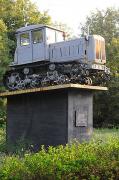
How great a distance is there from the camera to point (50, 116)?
1280cm

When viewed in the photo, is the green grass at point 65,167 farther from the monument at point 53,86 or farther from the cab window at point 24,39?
the cab window at point 24,39

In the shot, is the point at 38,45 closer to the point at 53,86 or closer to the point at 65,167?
the point at 53,86

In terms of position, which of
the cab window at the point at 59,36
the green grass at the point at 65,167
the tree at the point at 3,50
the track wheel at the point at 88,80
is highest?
the tree at the point at 3,50

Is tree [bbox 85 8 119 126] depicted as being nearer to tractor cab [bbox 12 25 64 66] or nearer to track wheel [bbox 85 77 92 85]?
tractor cab [bbox 12 25 64 66]

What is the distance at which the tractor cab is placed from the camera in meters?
13.9

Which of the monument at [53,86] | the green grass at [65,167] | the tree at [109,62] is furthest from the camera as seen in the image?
the tree at [109,62]

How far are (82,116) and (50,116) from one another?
104 centimetres

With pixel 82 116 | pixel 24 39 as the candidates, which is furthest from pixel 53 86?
pixel 24 39

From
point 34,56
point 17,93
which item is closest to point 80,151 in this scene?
point 17,93

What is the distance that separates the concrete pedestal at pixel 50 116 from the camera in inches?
485

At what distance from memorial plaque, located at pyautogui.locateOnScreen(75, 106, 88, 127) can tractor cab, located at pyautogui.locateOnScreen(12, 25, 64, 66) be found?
2201mm

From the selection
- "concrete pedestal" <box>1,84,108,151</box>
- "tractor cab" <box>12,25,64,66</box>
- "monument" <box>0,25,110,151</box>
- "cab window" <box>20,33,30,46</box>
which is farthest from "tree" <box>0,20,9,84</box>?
"concrete pedestal" <box>1,84,108,151</box>

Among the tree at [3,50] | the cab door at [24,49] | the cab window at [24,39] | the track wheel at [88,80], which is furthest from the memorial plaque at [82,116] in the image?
the tree at [3,50]

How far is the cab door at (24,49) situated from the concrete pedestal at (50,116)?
144cm
